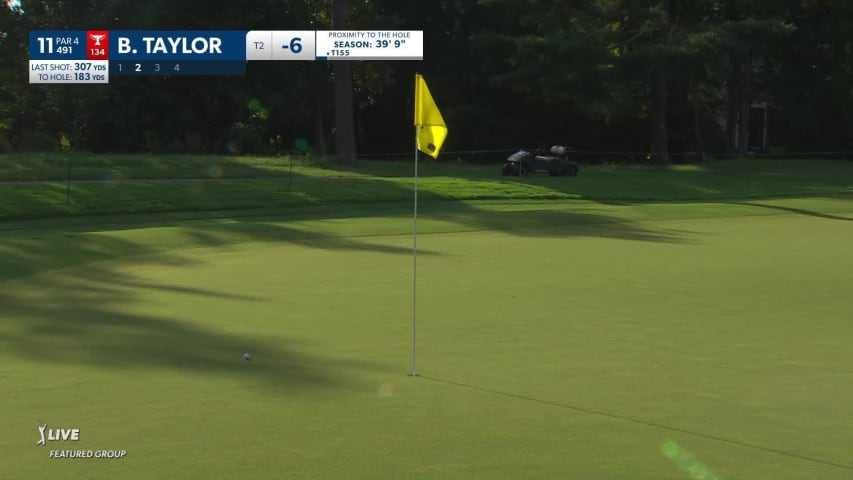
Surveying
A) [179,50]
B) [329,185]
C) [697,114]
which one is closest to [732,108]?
[697,114]

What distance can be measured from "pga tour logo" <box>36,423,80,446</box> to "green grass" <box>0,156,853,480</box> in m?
0.09

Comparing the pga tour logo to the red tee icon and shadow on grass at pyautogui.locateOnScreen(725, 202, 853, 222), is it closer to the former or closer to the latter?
shadow on grass at pyautogui.locateOnScreen(725, 202, 853, 222)

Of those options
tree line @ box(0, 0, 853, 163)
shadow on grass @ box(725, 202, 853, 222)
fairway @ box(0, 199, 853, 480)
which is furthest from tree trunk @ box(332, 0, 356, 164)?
fairway @ box(0, 199, 853, 480)

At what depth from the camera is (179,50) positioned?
57.5 metres

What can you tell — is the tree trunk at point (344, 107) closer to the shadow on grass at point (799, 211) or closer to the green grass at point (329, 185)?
the green grass at point (329, 185)

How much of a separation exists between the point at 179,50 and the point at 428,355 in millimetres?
49120

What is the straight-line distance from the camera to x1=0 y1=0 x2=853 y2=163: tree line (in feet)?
176

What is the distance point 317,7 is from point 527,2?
1472 cm

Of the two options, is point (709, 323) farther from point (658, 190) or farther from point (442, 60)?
point (442, 60)

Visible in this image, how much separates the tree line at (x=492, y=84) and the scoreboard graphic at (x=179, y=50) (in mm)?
1025

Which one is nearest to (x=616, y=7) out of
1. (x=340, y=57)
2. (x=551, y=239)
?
(x=340, y=57)

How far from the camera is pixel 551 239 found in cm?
2605

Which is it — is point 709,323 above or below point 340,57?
below

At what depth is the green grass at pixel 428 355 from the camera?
297 inches
